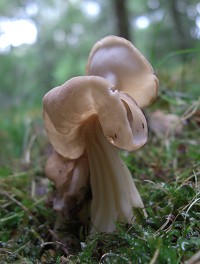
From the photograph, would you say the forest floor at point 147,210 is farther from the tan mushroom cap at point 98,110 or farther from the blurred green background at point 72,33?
the blurred green background at point 72,33

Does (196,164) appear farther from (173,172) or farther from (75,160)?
(75,160)

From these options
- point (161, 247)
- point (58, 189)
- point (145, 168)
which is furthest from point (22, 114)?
point (161, 247)

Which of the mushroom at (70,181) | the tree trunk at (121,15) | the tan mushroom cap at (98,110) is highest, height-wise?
the tree trunk at (121,15)

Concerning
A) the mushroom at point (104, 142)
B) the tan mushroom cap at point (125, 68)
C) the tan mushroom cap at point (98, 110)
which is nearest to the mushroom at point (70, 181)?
the mushroom at point (104, 142)

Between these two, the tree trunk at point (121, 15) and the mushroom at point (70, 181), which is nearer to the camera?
the mushroom at point (70, 181)

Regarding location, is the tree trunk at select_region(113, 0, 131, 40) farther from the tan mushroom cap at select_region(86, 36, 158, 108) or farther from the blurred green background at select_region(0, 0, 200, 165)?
the tan mushroom cap at select_region(86, 36, 158, 108)

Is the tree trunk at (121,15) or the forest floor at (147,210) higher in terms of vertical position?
the tree trunk at (121,15)
